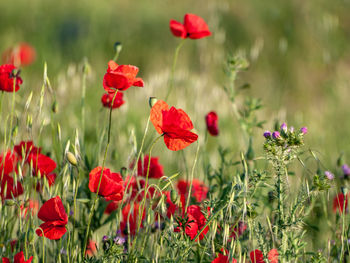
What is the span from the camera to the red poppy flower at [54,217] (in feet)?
3.19

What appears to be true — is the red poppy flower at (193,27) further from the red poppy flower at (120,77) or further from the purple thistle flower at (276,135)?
the purple thistle flower at (276,135)

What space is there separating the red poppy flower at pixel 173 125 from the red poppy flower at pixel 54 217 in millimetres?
267

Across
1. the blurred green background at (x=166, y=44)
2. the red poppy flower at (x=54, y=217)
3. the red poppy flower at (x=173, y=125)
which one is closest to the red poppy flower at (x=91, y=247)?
the red poppy flower at (x=54, y=217)

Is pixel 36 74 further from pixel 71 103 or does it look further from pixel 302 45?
pixel 302 45

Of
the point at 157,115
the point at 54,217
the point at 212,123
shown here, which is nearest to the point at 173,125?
the point at 157,115

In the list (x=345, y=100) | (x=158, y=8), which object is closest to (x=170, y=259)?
(x=345, y=100)

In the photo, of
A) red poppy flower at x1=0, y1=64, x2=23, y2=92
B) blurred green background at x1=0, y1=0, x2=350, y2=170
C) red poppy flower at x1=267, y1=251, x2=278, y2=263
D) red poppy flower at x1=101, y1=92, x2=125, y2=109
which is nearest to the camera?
red poppy flower at x1=267, y1=251, x2=278, y2=263

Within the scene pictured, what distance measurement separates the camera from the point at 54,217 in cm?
99

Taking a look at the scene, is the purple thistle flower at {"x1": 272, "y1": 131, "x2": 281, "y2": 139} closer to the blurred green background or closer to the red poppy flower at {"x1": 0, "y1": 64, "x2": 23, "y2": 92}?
the red poppy flower at {"x1": 0, "y1": 64, "x2": 23, "y2": 92}

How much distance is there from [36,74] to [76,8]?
5.06 feet

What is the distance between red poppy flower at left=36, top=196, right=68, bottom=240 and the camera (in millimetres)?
974

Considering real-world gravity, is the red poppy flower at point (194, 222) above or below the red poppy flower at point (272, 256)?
above

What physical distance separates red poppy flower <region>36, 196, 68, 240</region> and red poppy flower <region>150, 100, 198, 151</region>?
267 millimetres

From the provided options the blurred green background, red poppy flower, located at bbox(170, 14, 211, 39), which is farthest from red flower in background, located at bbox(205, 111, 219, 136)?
the blurred green background
